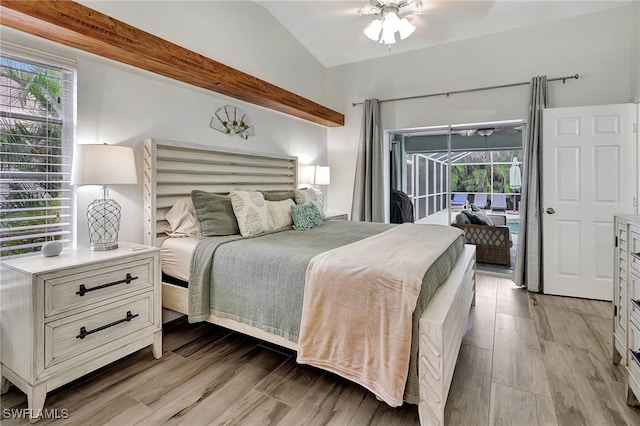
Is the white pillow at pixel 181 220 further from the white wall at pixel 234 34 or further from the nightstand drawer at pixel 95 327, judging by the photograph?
the white wall at pixel 234 34

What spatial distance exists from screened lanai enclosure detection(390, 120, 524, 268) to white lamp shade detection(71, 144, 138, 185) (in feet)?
12.3

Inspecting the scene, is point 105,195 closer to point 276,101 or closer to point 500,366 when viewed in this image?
point 276,101

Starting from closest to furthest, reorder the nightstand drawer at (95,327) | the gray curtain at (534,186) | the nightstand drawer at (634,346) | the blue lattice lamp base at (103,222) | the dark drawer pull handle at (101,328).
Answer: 1. the nightstand drawer at (634,346)
2. the nightstand drawer at (95,327)
3. the dark drawer pull handle at (101,328)
4. the blue lattice lamp base at (103,222)
5. the gray curtain at (534,186)

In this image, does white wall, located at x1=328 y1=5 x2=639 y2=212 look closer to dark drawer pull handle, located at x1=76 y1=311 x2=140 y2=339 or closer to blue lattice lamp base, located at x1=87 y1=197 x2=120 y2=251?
blue lattice lamp base, located at x1=87 y1=197 x2=120 y2=251

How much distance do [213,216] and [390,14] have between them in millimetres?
2646

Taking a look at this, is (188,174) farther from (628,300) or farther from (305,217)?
(628,300)

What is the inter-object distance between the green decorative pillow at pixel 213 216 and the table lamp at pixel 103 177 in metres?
Result: 0.53

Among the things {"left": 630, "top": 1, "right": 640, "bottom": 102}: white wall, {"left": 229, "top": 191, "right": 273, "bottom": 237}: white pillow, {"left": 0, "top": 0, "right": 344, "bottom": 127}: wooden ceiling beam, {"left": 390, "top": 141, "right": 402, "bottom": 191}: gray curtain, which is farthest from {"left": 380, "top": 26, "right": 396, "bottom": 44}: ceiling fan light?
{"left": 630, "top": 1, "right": 640, "bottom": 102}: white wall

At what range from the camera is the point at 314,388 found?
191 cm

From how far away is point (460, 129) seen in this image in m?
4.43

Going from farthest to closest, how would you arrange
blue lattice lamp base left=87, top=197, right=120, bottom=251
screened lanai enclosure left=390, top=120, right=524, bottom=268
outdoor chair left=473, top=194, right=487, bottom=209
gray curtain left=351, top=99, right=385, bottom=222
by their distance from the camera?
gray curtain left=351, top=99, right=385, bottom=222 → outdoor chair left=473, top=194, right=487, bottom=209 → screened lanai enclosure left=390, top=120, right=524, bottom=268 → blue lattice lamp base left=87, top=197, right=120, bottom=251

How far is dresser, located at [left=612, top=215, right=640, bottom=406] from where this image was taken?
5.51ft

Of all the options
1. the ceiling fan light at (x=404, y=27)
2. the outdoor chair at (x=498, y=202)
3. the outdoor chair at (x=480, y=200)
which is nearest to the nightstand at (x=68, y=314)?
the ceiling fan light at (x=404, y=27)

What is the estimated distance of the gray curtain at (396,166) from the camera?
4973 mm
